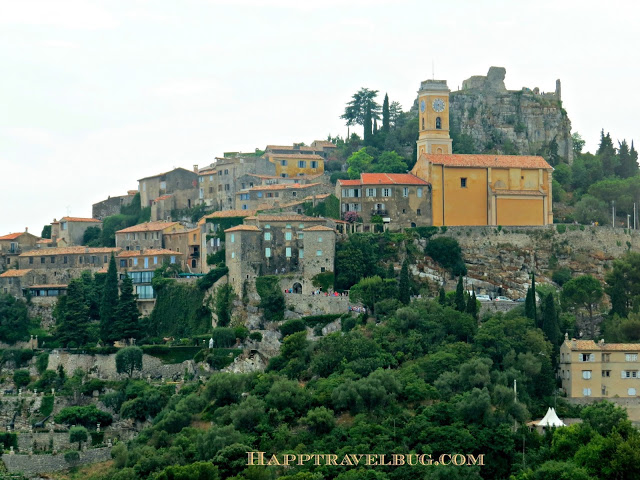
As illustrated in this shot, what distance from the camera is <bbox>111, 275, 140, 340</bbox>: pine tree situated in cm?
8293

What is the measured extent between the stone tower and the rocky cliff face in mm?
7626

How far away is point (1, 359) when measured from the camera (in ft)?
274

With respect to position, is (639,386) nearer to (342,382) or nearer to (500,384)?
(500,384)

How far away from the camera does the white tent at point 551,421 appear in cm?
6731

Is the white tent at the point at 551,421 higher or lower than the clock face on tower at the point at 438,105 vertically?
lower

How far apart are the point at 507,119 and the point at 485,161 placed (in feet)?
46.9

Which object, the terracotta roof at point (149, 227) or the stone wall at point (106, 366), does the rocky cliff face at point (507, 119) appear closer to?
the terracotta roof at point (149, 227)

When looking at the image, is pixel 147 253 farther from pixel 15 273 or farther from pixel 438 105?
pixel 438 105

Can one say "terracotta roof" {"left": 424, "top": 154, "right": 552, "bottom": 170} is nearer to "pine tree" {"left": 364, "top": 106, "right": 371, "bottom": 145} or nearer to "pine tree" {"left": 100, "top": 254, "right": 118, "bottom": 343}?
"pine tree" {"left": 364, "top": 106, "right": 371, "bottom": 145}

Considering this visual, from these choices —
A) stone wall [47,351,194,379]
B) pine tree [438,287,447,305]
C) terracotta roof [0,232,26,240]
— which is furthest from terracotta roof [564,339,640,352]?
terracotta roof [0,232,26,240]

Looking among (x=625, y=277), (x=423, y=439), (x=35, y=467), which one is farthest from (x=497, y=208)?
(x=35, y=467)

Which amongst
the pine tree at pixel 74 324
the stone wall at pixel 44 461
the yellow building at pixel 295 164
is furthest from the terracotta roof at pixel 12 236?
the stone wall at pixel 44 461

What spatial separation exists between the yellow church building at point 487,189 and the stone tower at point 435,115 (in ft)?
8.53

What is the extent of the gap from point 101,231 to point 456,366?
35450 mm
